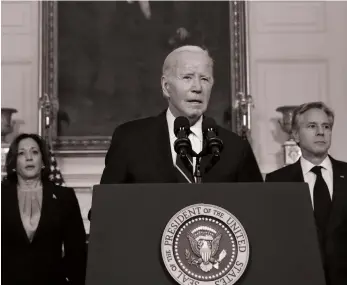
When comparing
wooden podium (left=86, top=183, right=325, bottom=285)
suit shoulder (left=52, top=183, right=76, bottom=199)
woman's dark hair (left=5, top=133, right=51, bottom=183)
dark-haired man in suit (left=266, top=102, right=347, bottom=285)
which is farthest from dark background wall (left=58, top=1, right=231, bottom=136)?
wooden podium (left=86, top=183, right=325, bottom=285)

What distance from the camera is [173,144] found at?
2.33 meters

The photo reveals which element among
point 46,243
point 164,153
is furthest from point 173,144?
point 46,243

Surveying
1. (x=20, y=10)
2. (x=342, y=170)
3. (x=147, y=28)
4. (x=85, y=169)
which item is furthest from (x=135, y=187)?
(x=20, y=10)

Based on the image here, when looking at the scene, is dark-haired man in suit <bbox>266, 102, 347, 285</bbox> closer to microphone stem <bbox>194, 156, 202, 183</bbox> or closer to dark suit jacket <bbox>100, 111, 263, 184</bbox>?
dark suit jacket <bbox>100, 111, 263, 184</bbox>

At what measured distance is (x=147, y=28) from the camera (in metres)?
5.66

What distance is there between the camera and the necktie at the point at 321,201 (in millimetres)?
2934

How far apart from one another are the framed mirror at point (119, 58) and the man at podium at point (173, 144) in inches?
118

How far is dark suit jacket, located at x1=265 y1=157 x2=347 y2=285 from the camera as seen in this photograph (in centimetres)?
276

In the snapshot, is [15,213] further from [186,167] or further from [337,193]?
[337,193]

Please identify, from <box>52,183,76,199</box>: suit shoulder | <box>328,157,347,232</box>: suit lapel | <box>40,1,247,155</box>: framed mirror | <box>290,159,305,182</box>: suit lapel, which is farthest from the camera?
<box>40,1,247,155</box>: framed mirror

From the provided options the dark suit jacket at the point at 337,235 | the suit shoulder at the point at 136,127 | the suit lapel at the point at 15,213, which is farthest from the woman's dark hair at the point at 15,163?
the dark suit jacket at the point at 337,235

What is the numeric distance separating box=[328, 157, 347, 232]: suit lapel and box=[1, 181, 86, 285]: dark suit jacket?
1451mm

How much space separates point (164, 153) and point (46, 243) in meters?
1.26

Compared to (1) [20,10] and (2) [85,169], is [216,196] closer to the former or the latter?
(2) [85,169]
